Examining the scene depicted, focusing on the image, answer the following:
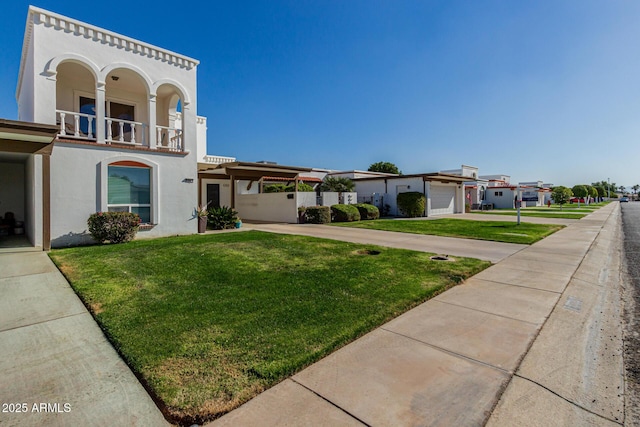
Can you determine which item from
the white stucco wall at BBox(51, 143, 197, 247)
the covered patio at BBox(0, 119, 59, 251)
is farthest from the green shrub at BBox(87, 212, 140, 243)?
the covered patio at BBox(0, 119, 59, 251)

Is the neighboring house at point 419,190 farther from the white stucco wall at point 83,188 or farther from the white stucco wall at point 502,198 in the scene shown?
the white stucco wall at point 83,188

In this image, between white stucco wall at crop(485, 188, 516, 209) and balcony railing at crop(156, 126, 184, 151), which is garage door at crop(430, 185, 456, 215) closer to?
white stucco wall at crop(485, 188, 516, 209)

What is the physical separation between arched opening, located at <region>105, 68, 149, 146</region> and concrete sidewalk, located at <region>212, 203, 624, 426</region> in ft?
39.3

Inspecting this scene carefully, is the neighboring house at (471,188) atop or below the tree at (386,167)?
below

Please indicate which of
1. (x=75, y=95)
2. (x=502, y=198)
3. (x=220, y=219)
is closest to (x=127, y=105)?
(x=75, y=95)

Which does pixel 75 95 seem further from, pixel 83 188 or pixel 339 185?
pixel 339 185

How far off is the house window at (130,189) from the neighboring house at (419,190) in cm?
1760

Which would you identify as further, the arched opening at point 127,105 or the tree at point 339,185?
the tree at point 339,185

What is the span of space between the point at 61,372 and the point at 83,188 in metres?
9.11

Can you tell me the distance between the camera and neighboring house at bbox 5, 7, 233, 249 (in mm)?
9531

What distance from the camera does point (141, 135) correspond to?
12.7 m

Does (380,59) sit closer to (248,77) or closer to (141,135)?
(248,77)

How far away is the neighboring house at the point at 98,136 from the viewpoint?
953 cm

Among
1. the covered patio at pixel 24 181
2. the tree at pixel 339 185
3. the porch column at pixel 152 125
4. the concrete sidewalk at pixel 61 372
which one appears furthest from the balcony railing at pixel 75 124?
the tree at pixel 339 185
